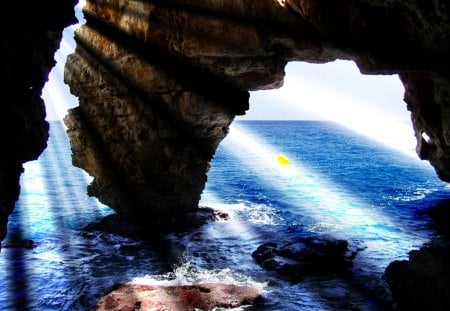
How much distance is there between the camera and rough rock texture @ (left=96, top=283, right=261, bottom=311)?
1260 centimetres

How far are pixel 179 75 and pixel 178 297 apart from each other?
10.3m

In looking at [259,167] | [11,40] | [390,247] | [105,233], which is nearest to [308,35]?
[11,40]

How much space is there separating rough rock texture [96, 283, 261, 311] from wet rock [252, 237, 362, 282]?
2493 mm

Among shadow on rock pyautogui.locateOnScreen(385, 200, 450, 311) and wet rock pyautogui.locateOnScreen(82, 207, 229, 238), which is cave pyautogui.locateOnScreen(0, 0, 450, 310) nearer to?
shadow on rock pyautogui.locateOnScreen(385, 200, 450, 311)

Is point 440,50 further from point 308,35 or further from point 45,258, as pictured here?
point 45,258

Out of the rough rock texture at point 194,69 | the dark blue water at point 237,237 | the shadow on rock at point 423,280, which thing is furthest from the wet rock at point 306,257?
the rough rock texture at point 194,69

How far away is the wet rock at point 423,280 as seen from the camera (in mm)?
10969

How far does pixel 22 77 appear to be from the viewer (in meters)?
9.23

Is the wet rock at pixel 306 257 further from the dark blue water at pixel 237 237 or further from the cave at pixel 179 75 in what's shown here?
the cave at pixel 179 75

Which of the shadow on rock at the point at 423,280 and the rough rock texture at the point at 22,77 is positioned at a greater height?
the rough rock texture at the point at 22,77

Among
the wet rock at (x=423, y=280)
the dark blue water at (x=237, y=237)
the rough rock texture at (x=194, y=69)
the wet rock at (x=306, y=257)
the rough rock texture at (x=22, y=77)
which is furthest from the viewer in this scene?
the wet rock at (x=306, y=257)

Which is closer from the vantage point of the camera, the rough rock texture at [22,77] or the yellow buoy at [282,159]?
the rough rock texture at [22,77]

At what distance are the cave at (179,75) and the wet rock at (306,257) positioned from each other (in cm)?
345

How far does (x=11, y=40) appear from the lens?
8469 millimetres
